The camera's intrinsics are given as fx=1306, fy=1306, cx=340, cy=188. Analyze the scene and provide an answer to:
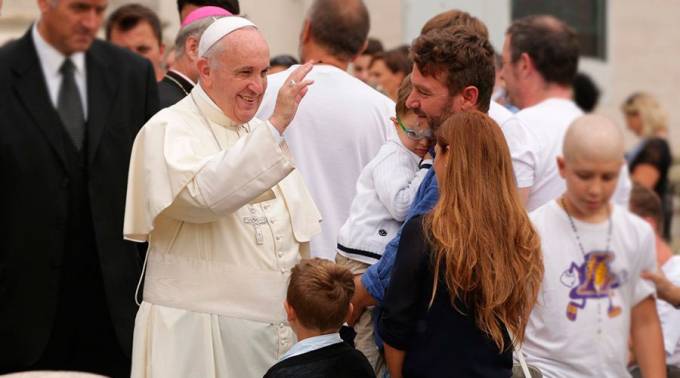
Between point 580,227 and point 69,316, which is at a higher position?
point 580,227

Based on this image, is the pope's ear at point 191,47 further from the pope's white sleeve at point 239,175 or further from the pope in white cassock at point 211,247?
the pope's white sleeve at point 239,175

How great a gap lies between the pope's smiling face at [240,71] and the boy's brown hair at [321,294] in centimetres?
66

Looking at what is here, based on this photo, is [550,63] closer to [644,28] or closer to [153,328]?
[153,328]

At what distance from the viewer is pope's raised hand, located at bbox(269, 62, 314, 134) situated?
4344 mm

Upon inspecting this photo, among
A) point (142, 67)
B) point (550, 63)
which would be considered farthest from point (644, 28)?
point (142, 67)

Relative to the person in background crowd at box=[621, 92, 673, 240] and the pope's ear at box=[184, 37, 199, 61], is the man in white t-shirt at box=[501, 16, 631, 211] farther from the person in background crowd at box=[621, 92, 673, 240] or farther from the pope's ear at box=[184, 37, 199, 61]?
the person in background crowd at box=[621, 92, 673, 240]

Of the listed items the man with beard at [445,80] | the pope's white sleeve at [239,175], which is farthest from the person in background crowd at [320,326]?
the pope's white sleeve at [239,175]

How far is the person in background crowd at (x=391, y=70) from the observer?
27.0ft

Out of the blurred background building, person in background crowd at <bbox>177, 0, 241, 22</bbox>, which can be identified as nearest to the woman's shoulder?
person in background crowd at <bbox>177, 0, 241, 22</bbox>

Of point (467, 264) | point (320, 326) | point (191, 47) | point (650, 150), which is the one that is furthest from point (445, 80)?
point (650, 150)

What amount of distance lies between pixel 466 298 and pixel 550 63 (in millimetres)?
2067

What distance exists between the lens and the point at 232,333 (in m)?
4.61

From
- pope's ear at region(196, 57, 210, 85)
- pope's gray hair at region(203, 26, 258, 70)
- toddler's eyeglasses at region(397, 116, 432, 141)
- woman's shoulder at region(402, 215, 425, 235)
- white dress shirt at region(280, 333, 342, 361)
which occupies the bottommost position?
white dress shirt at region(280, 333, 342, 361)

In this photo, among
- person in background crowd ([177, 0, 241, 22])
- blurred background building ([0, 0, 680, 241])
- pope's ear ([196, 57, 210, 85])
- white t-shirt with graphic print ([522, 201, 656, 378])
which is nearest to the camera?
white t-shirt with graphic print ([522, 201, 656, 378])
